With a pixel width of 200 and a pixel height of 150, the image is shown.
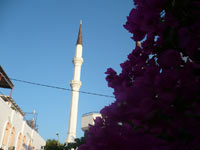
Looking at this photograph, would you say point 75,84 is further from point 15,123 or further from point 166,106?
point 166,106

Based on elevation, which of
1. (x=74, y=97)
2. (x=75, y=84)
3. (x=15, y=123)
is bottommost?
(x=15, y=123)

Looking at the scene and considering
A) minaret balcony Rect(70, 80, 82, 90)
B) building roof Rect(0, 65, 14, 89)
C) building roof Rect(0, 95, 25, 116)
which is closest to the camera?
building roof Rect(0, 65, 14, 89)

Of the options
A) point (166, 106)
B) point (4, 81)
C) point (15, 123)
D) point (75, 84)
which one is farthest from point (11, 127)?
point (166, 106)

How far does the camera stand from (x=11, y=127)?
1820cm

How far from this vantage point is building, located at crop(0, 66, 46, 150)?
15.8 metres

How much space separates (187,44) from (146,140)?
44 cm

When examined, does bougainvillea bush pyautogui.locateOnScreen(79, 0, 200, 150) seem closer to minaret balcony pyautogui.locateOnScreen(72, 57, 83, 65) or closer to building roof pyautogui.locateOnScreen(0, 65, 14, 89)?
building roof pyautogui.locateOnScreen(0, 65, 14, 89)

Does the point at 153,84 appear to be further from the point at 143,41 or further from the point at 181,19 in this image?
the point at 143,41

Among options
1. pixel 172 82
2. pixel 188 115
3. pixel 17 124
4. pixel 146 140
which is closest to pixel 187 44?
pixel 172 82

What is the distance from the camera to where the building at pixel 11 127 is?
51.9 feet

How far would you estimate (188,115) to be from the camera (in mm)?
907

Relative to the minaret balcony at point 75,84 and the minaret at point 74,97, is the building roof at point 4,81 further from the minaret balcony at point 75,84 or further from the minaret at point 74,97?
the minaret balcony at point 75,84

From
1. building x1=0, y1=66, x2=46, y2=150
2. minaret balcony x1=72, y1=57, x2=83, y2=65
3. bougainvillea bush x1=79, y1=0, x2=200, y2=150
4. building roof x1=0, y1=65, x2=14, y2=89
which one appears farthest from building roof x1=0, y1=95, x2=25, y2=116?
bougainvillea bush x1=79, y1=0, x2=200, y2=150

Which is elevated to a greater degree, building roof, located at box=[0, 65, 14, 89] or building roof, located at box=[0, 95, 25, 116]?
building roof, located at box=[0, 65, 14, 89]
